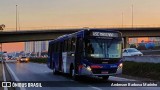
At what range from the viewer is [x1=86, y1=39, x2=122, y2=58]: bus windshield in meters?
23.5

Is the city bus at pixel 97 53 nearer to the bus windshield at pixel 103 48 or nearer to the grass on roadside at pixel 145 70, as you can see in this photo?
the bus windshield at pixel 103 48

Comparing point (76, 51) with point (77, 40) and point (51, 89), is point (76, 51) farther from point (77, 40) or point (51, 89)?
point (51, 89)

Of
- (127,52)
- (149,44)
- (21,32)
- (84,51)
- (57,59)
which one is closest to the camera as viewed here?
(84,51)

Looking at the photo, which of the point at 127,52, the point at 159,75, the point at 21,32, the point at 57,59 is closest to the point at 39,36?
the point at 21,32

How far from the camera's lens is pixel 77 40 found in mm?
24750

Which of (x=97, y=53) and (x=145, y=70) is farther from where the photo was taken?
(x=145, y=70)

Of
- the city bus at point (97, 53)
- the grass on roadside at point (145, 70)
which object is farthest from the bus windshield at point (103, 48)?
the grass on roadside at point (145, 70)

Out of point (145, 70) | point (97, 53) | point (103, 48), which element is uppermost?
point (103, 48)

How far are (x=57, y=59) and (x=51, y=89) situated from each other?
12.6 m

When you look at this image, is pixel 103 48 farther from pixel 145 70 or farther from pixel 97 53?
pixel 145 70

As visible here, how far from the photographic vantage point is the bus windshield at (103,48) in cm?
2351

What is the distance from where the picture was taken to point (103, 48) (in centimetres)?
2372

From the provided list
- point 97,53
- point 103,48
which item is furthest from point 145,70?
point 97,53

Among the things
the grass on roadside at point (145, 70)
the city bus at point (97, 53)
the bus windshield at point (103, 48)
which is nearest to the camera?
the city bus at point (97, 53)
